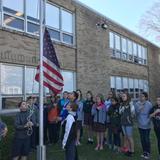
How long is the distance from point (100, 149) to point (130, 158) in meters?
1.24

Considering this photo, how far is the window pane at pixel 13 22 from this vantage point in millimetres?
14117

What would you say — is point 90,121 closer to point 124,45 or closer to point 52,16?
point 52,16

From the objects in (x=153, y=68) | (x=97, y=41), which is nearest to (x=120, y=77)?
(x=97, y=41)

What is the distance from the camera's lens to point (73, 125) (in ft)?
28.0

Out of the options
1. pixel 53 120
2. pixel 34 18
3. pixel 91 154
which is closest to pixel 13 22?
pixel 34 18

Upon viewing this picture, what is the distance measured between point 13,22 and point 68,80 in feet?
17.0

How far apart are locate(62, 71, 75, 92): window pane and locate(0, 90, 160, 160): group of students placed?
5619 millimetres

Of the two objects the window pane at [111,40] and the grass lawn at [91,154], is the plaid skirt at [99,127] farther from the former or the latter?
the window pane at [111,40]

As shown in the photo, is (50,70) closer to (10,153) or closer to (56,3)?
(10,153)

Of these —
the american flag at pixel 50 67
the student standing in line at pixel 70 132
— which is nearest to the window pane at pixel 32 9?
the american flag at pixel 50 67

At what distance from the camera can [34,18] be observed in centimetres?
1586

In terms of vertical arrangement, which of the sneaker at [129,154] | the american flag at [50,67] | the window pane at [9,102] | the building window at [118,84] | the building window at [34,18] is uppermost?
the building window at [34,18]

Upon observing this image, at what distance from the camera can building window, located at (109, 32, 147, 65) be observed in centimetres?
2544

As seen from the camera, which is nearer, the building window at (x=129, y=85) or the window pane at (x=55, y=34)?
the window pane at (x=55, y=34)
